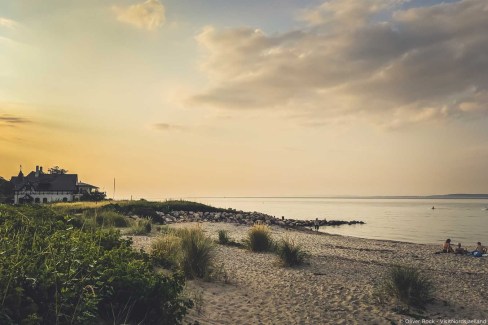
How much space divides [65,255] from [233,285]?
618 centimetres

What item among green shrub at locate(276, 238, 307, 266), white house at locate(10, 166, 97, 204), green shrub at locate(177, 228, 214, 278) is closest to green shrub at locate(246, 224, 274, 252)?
green shrub at locate(276, 238, 307, 266)

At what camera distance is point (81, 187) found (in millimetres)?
82875

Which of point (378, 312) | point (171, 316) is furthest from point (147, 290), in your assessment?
point (378, 312)

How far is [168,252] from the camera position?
504 inches

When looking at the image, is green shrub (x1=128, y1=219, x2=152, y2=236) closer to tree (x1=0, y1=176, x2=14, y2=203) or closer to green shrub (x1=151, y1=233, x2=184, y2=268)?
green shrub (x1=151, y1=233, x2=184, y2=268)

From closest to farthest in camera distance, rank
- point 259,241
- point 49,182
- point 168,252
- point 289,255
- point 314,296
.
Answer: point 314,296 → point 168,252 → point 289,255 → point 259,241 → point 49,182

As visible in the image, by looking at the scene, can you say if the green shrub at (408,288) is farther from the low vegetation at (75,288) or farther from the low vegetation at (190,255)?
the low vegetation at (75,288)

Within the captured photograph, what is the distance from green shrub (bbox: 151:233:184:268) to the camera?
12102mm

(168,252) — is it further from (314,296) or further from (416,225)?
(416,225)

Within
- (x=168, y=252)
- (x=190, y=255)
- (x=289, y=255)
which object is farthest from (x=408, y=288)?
(x=168, y=252)

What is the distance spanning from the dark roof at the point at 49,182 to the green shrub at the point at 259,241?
66.3 metres

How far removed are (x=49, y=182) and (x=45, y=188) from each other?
153 centimetres

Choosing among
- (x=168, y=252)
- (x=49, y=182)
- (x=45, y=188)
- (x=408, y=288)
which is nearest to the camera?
(x=408, y=288)

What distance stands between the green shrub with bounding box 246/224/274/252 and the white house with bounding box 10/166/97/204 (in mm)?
61631
